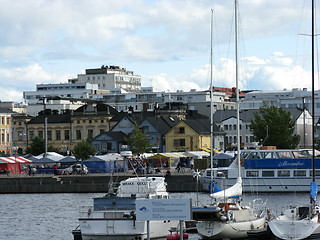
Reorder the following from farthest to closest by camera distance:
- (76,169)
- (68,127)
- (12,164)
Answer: (68,127)
(12,164)
(76,169)

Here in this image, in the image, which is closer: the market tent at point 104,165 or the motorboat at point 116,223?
the motorboat at point 116,223

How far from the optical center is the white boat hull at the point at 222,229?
54.2 m

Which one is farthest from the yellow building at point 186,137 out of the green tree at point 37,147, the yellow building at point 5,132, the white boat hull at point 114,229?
the white boat hull at point 114,229

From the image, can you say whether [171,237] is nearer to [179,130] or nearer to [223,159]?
[223,159]

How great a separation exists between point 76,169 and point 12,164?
12.3 meters

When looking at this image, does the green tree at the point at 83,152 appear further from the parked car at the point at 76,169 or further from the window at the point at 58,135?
the window at the point at 58,135

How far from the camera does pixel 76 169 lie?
4754 inches

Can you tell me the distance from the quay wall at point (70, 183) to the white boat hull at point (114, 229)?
1901 inches

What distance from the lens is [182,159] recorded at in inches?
5438

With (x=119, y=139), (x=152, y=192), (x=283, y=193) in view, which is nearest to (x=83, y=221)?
(x=152, y=192)

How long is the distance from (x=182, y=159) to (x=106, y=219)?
84177mm

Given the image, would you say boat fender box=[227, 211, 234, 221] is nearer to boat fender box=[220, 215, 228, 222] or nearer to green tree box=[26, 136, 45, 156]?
boat fender box=[220, 215, 228, 222]

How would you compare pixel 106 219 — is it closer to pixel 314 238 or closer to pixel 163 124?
pixel 314 238

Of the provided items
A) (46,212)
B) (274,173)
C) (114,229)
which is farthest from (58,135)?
(114,229)
